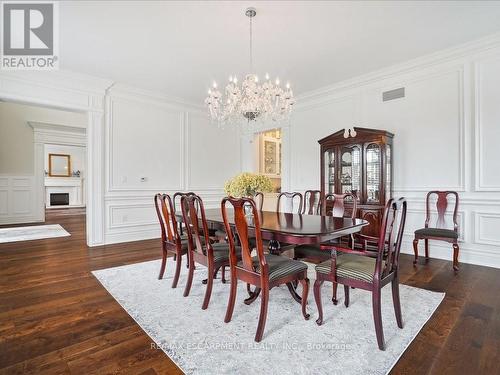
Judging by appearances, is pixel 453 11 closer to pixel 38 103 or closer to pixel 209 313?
pixel 209 313

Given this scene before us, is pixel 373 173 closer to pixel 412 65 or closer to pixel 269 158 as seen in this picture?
pixel 412 65

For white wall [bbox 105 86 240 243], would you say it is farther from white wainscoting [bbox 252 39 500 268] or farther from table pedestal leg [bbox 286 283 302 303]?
table pedestal leg [bbox 286 283 302 303]

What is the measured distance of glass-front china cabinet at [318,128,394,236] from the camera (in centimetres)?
388

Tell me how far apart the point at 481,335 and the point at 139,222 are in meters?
5.02

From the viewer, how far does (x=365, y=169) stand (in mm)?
4043

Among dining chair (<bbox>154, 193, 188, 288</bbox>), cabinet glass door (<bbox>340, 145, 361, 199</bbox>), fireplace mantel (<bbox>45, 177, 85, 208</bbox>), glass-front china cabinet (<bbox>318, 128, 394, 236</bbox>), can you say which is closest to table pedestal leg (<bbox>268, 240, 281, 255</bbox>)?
dining chair (<bbox>154, 193, 188, 288</bbox>)

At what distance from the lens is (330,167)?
14.8 feet

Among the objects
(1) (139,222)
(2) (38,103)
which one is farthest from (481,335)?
(2) (38,103)

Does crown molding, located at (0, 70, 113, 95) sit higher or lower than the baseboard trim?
higher


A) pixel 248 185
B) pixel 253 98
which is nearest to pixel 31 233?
pixel 248 185

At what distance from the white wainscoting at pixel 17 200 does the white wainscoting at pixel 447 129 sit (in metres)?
8.19

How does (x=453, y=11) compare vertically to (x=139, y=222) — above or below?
above

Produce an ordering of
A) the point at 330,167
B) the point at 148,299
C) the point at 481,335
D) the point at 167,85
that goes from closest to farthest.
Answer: the point at 481,335, the point at 148,299, the point at 330,167, the point at 167,85

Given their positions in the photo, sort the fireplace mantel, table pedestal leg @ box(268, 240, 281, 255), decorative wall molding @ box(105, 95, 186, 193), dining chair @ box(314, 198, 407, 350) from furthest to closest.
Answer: the fireplace mantel, decorative wall molding @ box(105, 95, 186, 193), table pedestal leg @ box(268, 240, 281, 255), dining chair @ box(314, 198, 407, 350)
